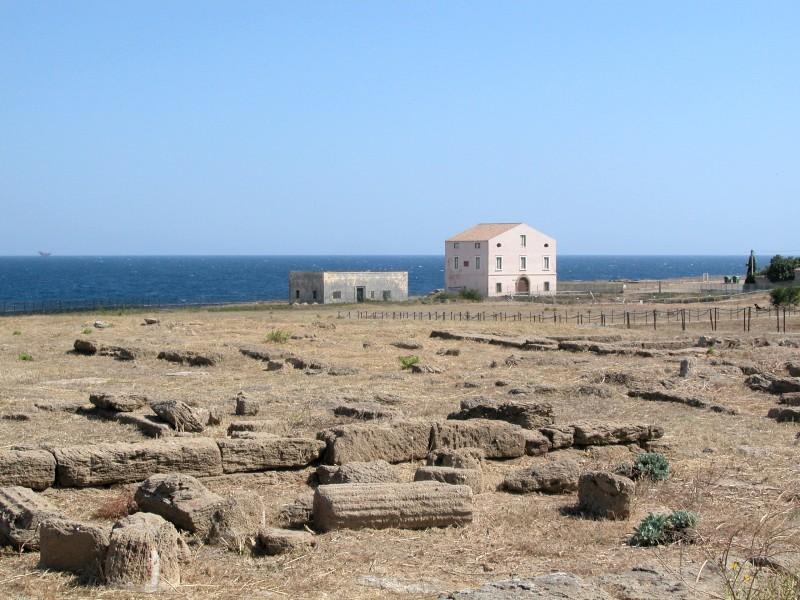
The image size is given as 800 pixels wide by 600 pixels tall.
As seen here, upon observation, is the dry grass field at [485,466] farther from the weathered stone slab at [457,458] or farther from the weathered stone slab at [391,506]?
the weathered stone slab at [457,458]

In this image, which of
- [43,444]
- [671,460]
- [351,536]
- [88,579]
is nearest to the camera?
[88,579]

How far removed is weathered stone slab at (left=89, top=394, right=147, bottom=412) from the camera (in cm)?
1409

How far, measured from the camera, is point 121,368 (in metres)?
21.8

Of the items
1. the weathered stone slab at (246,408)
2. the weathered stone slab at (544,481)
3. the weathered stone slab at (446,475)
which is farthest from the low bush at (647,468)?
the weathered stone slab at (246,408)

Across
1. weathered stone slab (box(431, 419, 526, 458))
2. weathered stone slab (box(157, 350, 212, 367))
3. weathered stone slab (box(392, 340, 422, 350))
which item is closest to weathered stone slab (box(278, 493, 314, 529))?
weathered stone slab (box(431, 419, 526, 458))

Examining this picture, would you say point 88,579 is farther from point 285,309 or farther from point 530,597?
point 285,309

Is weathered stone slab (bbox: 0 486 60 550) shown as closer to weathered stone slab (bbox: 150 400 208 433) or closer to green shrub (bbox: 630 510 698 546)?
weathered stone slab (bbox: 150 400 208 433)

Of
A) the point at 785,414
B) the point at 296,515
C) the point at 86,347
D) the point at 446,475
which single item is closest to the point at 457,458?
the point at 446,475

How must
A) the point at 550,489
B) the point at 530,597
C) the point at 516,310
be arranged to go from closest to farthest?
1. the point at 530,597
2. the point at 550,489
3. the point at 516,310

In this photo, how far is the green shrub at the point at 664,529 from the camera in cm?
850

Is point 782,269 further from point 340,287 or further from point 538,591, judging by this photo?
point 538,591

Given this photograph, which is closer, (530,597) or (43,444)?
(530,597)

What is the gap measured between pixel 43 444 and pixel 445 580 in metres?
6.00

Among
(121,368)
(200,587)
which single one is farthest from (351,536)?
(121,368)
